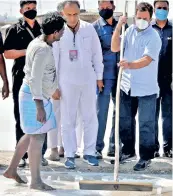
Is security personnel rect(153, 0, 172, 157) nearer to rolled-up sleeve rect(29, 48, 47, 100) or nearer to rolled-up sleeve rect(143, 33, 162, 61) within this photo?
rolled-up sleeve rect(143, 33, 162, 61)

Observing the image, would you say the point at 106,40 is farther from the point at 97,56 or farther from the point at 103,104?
the point at 103,104

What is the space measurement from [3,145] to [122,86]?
6.53 feet

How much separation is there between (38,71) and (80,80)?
1.06 metres

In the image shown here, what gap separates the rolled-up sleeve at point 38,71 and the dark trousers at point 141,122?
136 cm

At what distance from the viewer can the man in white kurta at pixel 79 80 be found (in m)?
6.25

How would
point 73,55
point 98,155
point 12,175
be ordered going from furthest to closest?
point 98,155
point 73,55
point 12,175

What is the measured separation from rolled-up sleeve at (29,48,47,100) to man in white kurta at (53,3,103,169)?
0.93 metres

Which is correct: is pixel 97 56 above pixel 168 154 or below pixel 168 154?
above

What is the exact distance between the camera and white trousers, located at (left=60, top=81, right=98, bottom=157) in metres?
6.34

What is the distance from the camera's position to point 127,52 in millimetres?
6297

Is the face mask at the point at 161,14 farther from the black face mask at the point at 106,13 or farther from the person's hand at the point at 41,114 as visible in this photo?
the person's hand at the point at 41,114

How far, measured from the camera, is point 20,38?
6.26 meters

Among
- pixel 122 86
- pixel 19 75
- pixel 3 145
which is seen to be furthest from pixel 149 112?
pixel 3 145

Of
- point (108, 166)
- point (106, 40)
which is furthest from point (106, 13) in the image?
point (108, 166)
